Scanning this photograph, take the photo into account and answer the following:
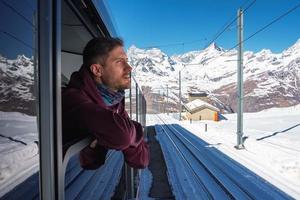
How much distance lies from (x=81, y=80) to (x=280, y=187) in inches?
347

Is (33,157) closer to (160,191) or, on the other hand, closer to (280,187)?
(160,191)

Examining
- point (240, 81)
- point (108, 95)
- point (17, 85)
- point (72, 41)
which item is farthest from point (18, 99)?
point (240, 81)

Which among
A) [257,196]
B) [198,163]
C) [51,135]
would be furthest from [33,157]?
[198,163]

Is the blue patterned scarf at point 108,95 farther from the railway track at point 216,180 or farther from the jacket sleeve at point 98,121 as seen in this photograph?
the railway track at point 216,180

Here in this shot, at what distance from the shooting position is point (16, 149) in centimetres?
108

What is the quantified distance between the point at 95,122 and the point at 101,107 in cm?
7

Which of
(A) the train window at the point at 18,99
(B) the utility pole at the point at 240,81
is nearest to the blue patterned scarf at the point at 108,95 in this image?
(A) the train window at the point at 18,99

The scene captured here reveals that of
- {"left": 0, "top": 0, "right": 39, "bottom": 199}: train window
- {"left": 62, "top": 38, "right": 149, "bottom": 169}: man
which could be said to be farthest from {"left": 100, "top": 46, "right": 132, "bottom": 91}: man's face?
{"left": 0, "top": 0, "right": 39, "bottom": 199}: train window

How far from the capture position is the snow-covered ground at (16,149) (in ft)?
3.33

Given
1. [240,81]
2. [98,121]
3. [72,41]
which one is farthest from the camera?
[240,81]

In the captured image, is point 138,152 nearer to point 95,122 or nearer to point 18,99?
point 95,122

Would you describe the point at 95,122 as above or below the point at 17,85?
below

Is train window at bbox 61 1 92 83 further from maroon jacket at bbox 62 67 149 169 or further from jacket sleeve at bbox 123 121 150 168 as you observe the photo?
jacket sleeve at bbox 123 121 150 168

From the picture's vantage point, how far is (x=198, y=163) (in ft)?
44.6
